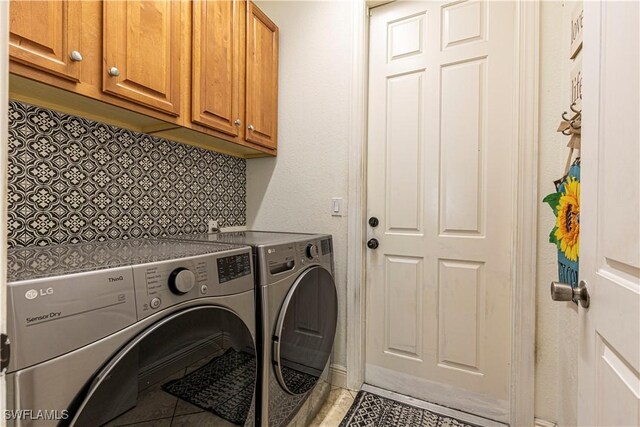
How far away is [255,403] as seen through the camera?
3.66 feet

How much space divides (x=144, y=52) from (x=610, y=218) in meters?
1.46

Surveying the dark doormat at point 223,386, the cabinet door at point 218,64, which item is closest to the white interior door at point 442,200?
the cabinet door at point 218,64

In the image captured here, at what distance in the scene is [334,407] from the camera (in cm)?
162

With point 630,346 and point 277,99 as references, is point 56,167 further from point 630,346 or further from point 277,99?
point 630,346

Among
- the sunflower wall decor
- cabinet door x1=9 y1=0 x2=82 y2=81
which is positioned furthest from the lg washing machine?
the sunflower wall decor

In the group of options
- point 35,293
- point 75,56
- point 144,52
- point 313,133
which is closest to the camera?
point 35,293

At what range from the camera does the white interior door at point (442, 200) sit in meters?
1.52

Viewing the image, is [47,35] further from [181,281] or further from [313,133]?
[313,133]

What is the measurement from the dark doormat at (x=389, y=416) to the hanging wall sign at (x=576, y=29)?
1.77 m

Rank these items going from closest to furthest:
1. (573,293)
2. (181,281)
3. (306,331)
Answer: (573,293) < (181,281) < (306,331)

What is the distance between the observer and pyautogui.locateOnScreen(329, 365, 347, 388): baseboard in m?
1.78

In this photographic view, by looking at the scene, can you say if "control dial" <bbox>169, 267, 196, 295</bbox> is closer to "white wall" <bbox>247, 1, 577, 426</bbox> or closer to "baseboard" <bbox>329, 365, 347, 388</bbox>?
"white wall" <bbox>247, 1, 577, 426</bbox>

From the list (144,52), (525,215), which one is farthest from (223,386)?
(525,215)

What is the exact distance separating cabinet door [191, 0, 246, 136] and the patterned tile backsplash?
0.33 metres
